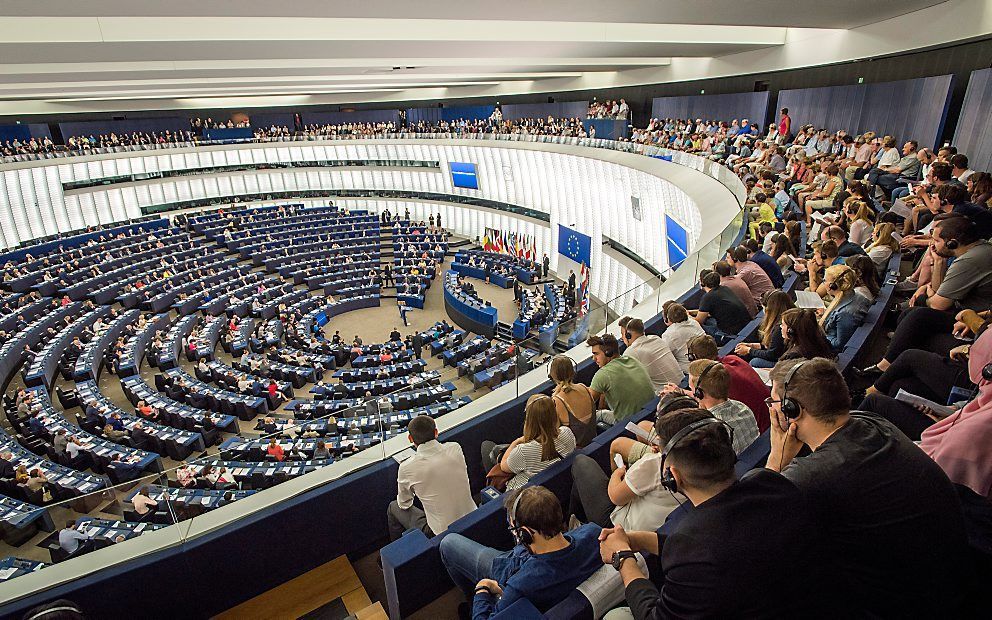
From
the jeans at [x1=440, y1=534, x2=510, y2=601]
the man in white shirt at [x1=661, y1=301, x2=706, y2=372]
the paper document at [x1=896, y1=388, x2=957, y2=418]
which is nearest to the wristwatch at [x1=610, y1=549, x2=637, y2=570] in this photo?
the jeans at [x1=440, y1=534, x2=510, y2=601]

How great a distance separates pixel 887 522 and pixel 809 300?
3.39 meters

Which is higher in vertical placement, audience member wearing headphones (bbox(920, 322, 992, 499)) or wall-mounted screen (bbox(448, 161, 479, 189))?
audience member wearing headphones (bbox(920, 322, 992, 499))

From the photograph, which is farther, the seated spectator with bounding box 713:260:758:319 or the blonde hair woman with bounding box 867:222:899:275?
the seated spectator with bounding box 713:260:758:319

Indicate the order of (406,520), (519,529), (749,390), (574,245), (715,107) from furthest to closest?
(574,245)
(715,107)
(406,520)
(749,390)
(519,529)

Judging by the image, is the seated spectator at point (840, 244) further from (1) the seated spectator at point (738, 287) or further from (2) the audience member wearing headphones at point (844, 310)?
(2) the audience member wearing headphones at point (844, 310)

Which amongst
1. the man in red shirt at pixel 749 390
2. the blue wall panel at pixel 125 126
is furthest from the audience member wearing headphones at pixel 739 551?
the blue wall panel at pixel 125 126

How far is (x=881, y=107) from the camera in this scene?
36.0ft

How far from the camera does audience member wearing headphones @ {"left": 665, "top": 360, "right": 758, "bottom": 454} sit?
105 inches

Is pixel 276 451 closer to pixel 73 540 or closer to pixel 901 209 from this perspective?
pixel 73 540

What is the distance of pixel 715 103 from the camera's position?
16953mm

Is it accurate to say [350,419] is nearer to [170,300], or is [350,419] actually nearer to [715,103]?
[170,300]

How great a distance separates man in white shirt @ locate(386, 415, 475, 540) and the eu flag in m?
17.4

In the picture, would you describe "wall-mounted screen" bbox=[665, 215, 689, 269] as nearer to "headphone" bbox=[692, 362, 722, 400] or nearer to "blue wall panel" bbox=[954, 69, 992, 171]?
"blue wall panel" bbox=[954, 69, 992, 171]

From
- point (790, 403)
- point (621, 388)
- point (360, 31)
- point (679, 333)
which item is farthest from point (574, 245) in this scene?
point (790, 403)
